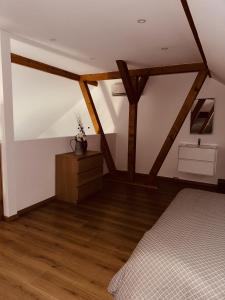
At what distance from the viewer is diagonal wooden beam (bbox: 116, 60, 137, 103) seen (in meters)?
3.73

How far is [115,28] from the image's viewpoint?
2438 millimetres

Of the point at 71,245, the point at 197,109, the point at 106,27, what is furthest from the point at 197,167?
the point at 106,27

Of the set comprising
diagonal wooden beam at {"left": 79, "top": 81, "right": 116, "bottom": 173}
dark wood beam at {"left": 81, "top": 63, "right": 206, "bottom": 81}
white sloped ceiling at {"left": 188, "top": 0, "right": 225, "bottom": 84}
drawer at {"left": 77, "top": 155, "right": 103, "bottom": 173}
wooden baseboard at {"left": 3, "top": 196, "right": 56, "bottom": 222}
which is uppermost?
dark wood beam at {"left": 81, "top": 63, "right": 206, "bottom": 81}

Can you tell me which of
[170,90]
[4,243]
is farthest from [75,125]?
[4,243]

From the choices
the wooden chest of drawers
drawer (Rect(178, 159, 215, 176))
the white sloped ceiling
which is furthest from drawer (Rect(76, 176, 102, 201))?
the white sloped ceiling

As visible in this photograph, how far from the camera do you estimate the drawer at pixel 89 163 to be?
3.41 metres

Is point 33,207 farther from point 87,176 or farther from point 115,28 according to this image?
point 115,28

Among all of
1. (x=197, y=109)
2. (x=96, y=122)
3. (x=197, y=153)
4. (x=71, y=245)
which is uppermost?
(x=197, y=109)

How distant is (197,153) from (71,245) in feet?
9.52

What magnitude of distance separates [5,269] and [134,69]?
12.4ft

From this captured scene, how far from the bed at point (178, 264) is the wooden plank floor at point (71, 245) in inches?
17.5

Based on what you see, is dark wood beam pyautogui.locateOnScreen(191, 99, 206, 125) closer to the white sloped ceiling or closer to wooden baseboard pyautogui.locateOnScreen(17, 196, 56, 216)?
the white sloped ceiling

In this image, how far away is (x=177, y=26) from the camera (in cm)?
232

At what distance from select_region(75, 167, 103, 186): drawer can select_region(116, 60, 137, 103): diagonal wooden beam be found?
1487mm
